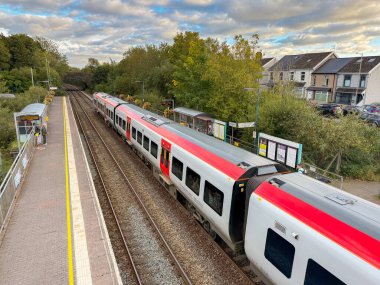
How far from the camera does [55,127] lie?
29.1m

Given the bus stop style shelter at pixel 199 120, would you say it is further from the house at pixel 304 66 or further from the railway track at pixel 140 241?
the house at pixel 304 66

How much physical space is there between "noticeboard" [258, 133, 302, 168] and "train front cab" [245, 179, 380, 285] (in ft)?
23.0

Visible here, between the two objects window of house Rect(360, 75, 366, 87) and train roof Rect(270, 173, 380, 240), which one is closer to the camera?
train roof Rect(270, 173, 380, 240)

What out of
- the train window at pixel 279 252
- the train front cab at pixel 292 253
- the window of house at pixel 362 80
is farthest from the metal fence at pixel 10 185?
the window of house at pixel 362 80

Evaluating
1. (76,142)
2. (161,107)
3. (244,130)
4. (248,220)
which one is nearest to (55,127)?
(76,142)

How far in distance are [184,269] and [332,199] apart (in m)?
5.03

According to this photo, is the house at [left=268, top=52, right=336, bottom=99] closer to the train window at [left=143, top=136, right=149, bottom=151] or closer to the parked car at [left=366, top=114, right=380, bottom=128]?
the parked car at [left=366, top=114, right=380, bottom=128]

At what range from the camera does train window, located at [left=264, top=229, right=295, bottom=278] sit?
6205 millimetres

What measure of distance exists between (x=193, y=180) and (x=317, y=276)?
5693 mm

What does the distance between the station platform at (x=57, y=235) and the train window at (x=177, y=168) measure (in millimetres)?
3448

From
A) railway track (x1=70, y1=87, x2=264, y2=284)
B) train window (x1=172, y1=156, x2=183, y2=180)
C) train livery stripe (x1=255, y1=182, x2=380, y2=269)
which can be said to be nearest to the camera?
train livery stripe (x1=255, y1=182, x2=380, y2=269)

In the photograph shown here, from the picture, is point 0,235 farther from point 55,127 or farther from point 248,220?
point 55,127

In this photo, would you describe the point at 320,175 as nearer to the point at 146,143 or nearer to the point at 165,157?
the point at 165,157

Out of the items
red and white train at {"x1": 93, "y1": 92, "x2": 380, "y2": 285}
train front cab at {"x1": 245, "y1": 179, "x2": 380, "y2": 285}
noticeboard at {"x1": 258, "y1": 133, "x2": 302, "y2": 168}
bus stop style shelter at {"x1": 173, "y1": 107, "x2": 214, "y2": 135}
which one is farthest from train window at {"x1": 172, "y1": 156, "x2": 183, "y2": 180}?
Answer: bus stop style shelter at {"x1": 173, "y1": 107, "x2": 214, "y2": 135}
